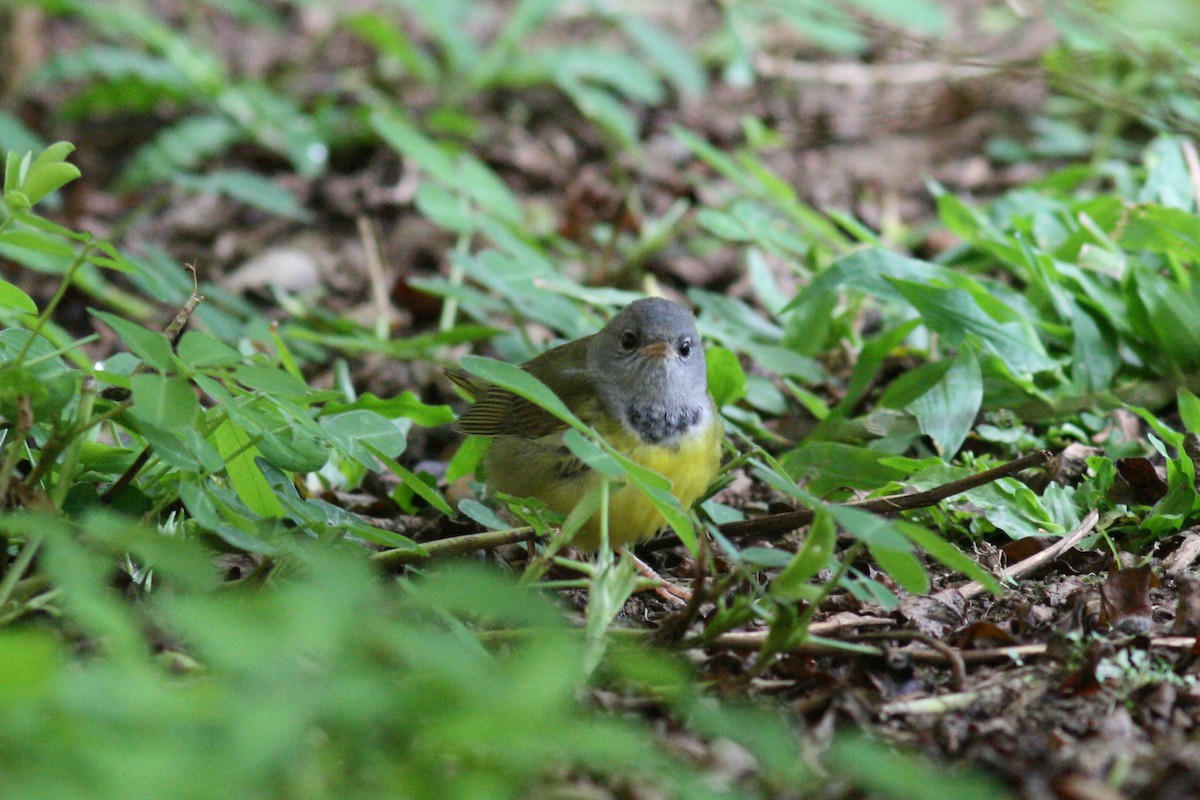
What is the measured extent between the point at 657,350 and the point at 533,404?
18.5 inches

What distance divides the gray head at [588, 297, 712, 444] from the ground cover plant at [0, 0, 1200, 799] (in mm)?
184

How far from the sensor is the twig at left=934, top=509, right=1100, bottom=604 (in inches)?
136

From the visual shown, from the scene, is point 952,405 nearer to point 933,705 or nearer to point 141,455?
point 933,705

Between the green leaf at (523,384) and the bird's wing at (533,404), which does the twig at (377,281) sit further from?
the green leaf at (523,384)

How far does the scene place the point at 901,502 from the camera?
11.5 ft

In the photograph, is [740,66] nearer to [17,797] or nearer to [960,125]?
[960,125]

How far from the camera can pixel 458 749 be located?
2006 mm

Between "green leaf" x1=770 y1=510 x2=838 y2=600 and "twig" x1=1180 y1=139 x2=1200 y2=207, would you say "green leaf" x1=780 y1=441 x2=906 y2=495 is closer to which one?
"green leaf" x1=770 y1=510 x2=838 y2=600

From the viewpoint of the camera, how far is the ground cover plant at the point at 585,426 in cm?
198

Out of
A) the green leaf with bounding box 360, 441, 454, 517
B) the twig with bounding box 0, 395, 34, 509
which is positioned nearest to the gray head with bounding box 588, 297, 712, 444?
the green leaf with bounding box 360, 441, 454, 517

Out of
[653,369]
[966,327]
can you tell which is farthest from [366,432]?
[966,327]

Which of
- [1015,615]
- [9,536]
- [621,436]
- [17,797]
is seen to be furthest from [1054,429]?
[17,797]

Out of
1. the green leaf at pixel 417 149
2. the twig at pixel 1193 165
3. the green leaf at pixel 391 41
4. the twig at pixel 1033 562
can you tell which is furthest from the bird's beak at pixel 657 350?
the green leaf at pixel 391 41

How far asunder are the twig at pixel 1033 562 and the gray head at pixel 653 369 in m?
1.00
